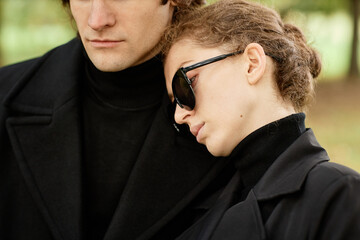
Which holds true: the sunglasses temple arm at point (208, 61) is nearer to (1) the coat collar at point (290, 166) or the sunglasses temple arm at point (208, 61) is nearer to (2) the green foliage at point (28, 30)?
(1) the coat collar at point (290, 166)

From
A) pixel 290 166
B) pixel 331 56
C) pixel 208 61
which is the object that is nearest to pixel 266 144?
pixel 290 166

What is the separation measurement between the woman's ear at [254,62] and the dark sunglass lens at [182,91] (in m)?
0.29

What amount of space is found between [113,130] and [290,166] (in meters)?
A: 1.10

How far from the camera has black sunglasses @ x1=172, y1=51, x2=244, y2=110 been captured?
92.4 inches

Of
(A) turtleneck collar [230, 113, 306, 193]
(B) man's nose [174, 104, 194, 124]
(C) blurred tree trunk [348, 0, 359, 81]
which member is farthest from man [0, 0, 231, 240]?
(C) blurred tree trunk [348, 0, 359, 81]

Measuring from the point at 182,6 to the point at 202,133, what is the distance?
0.77 metres

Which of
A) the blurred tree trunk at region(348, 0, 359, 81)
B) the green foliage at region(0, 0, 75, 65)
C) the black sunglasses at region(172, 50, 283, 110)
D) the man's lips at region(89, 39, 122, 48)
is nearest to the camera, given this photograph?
the black sunglasses at region(172, 50, 283, 110)

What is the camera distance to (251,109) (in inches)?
90.9

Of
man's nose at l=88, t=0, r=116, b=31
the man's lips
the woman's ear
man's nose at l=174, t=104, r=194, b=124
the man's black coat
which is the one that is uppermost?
man's nose at l=88, t=0, r=116, b=31

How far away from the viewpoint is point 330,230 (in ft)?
6.21

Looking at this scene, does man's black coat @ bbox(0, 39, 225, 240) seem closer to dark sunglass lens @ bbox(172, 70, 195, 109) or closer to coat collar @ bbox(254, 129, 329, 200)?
dark sunglass lens @ bbox(172, 70, 195, 109)

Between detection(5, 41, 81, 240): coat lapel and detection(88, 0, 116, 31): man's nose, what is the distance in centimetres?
46

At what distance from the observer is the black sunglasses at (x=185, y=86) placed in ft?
7.70

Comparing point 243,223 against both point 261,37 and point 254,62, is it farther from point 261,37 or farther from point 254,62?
point 261,37
